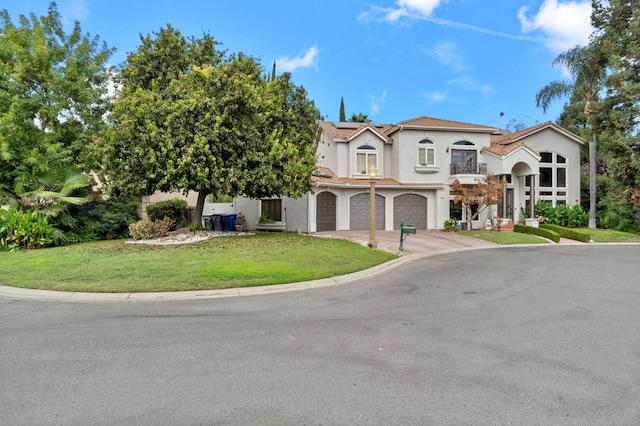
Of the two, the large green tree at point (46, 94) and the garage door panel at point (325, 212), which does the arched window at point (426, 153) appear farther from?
the large green tree at point (46, 94)

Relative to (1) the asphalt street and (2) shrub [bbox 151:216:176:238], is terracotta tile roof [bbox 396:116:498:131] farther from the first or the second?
(1) the asphalt street

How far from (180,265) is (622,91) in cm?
2500

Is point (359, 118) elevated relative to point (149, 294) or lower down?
elevated

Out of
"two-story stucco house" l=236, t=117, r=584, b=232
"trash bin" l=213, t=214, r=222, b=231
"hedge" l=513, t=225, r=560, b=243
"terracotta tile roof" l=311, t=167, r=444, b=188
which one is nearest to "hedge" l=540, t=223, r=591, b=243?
"hedge" l=513, t=225, r=560, b=243

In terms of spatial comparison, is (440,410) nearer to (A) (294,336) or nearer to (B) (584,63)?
(A) (294,336)

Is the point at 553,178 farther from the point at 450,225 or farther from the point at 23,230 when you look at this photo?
the point at 23,230

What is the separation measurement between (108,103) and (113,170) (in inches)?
268

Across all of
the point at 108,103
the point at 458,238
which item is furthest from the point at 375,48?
the point at 108,103

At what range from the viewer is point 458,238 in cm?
1780

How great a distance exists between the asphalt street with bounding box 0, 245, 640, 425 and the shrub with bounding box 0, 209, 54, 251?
21.7ft

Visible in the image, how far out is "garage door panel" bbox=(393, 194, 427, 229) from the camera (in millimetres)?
21703

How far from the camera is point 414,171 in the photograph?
2180cm

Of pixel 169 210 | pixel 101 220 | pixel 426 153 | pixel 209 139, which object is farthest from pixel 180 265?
pixel 426 153

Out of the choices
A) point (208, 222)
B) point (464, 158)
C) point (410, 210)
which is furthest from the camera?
point (464, 158)
